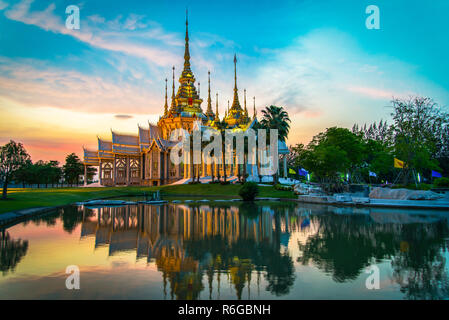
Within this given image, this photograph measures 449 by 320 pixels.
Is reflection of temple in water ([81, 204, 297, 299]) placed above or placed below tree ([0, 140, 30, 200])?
below

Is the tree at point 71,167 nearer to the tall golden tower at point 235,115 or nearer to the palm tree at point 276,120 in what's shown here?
the tall golden tower at point 235,115

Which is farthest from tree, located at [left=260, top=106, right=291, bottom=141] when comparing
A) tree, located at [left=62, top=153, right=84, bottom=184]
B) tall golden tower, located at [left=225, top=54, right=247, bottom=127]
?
tree, located at [left=62, top=153, right=84, bottom=184]

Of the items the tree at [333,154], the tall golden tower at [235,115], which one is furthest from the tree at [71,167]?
the tree at [333,154]

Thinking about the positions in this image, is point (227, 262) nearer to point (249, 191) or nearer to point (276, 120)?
point (249, 191)

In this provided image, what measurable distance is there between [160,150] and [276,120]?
30.3 m

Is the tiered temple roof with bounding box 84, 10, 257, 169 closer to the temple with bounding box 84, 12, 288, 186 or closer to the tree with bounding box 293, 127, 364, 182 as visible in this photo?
the temple with bounding box 84, 12, 288, 186

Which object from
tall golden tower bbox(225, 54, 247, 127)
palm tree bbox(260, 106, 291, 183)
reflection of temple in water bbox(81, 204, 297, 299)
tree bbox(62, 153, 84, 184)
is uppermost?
tall golden tower bbox(225, 54, 247, 127)

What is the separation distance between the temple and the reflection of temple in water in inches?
1695

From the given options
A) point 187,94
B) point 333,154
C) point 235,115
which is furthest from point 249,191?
point 187,94

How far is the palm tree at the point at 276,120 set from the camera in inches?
1850

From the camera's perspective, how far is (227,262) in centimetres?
798

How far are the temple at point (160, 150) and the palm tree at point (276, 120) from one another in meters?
12.4

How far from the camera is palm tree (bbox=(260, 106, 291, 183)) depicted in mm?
47000
